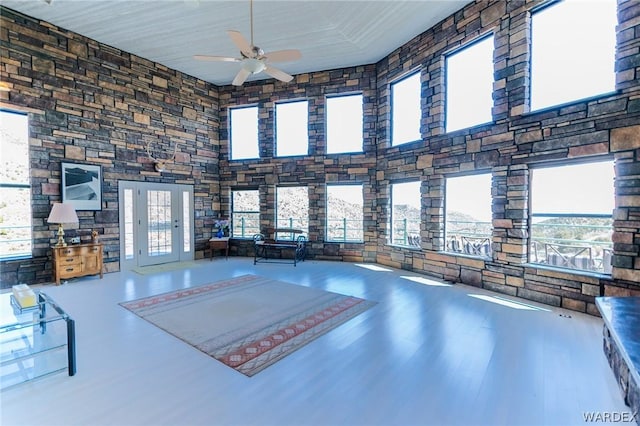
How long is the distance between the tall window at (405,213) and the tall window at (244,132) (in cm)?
365

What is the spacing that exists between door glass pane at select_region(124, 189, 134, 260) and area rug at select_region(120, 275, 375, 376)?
2447 mm

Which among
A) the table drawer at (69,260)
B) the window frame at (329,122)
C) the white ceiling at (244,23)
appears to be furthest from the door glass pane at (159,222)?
the window frame at (329,122)

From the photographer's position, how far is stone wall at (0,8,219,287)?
4930 mm

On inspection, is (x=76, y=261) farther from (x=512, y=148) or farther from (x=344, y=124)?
(x=512, y=148)

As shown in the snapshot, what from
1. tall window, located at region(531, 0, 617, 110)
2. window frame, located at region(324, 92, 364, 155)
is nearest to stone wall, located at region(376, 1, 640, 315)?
tall window, located at region(531, 0, 617, 110)

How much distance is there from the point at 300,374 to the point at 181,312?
202 centimetres

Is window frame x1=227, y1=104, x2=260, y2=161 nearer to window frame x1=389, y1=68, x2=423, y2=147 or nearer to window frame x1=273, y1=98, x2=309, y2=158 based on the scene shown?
window frame x1=273, y1=98, x2=309, y2=158

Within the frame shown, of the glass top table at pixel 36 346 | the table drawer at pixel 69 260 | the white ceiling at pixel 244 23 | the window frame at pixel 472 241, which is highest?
the white ceiling at pixel 244 23

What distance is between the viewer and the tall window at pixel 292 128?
7.31m

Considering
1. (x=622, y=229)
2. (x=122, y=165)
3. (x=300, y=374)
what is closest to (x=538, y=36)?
(x=622, y=229)

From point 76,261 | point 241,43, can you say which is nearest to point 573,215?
point 241,43

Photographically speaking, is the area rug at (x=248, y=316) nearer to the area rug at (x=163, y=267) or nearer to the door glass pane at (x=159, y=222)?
the area rug at (x=163, y=267)

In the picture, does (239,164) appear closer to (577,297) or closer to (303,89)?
(303,89)

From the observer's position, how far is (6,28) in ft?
15.6
